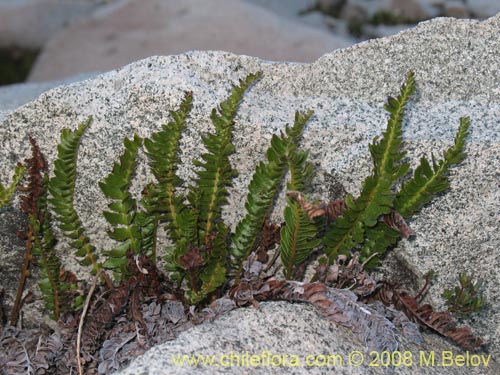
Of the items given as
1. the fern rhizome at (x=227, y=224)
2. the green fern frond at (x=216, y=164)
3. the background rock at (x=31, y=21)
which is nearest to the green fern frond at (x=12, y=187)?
the fern rhizome at (x=227, y=224)

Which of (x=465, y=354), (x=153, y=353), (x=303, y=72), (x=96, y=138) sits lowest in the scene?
Result: (x=465, y=354)

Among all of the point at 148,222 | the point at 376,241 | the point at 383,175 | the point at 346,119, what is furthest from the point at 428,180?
the point at 148,222

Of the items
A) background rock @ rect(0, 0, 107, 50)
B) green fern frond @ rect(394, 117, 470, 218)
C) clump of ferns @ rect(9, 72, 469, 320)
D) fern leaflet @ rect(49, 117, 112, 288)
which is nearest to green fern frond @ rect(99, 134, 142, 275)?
clump of ferns @ rect(9, 72, 469, 320)

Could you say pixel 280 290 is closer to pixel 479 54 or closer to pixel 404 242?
pixel 404 242

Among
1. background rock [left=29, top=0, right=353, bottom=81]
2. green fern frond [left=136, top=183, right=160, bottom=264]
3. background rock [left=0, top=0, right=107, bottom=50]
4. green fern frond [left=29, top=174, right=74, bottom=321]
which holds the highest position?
green fern frond [left=136, top=183, right=160, bottom=264]

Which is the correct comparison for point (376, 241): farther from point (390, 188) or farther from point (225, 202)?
point (225, 202)

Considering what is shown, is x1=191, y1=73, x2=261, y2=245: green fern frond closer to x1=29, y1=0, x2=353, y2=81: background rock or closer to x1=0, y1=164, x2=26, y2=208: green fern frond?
x1=0, y1=164, x2=26, y2=208: green fern frond

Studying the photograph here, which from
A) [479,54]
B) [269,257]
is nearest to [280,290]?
[269,257]
